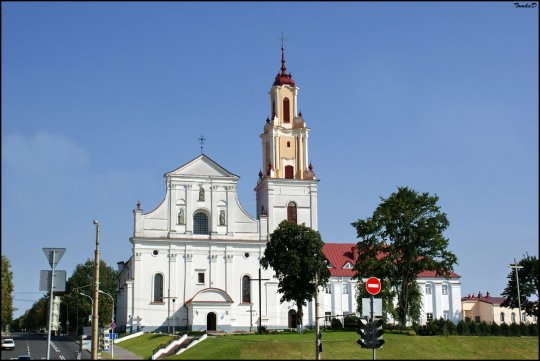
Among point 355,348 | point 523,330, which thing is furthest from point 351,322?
point 355,348

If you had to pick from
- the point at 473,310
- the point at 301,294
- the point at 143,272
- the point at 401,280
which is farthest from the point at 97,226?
the point at 473,310

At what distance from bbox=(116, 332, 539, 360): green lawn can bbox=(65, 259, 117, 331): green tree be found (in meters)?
53.7

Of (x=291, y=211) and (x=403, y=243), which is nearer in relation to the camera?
(x=403, y=243)

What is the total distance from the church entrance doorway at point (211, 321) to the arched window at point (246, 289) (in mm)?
4627

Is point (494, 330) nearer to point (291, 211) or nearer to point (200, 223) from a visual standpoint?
point (291, 211)

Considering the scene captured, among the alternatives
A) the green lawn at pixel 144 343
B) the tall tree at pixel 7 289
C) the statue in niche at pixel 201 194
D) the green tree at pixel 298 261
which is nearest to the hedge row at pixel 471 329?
the green tree at pixel 298 261

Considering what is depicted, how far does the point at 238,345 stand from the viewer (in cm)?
5109

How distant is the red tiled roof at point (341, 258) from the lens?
9639 centimetres

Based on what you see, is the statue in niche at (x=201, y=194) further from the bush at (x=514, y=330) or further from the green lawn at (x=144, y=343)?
the bush at (x=514, y=330)

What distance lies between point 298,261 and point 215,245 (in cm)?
1834

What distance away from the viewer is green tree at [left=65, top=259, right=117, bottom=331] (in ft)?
365

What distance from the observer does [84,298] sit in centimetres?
11275

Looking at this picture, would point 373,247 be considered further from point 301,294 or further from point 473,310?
point 473,310

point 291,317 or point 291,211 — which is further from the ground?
point 291,211
